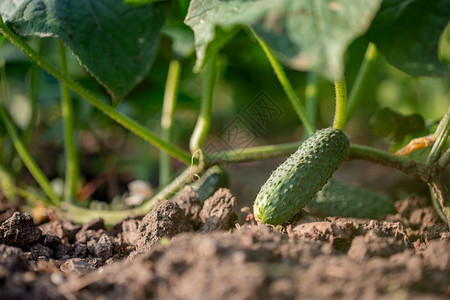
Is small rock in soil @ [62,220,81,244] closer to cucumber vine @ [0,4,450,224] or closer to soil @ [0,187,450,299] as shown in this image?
cucumber vine @ [0,4,450,224]

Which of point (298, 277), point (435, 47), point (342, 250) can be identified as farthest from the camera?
point (435, 47)

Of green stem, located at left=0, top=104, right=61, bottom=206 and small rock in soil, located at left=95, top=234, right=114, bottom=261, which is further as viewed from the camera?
green stem, located at left=0, top=104, right=61, bottom=206

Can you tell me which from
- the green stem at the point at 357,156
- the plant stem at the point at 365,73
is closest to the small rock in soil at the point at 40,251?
the green stem at the point at 357,156

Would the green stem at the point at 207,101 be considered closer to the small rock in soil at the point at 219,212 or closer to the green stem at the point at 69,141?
the small rock in soil at the point at 219,212

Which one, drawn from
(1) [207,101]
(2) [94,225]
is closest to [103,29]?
(1) [207,101]

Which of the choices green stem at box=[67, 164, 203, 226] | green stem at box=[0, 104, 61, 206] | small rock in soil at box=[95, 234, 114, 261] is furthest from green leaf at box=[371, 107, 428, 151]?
green stem at box=[0, 104, 61, 206]

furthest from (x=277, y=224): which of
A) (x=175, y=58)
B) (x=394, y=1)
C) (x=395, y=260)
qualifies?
(x=175, y=58)

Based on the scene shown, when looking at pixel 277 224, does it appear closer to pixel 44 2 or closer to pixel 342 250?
pixel 342 250
